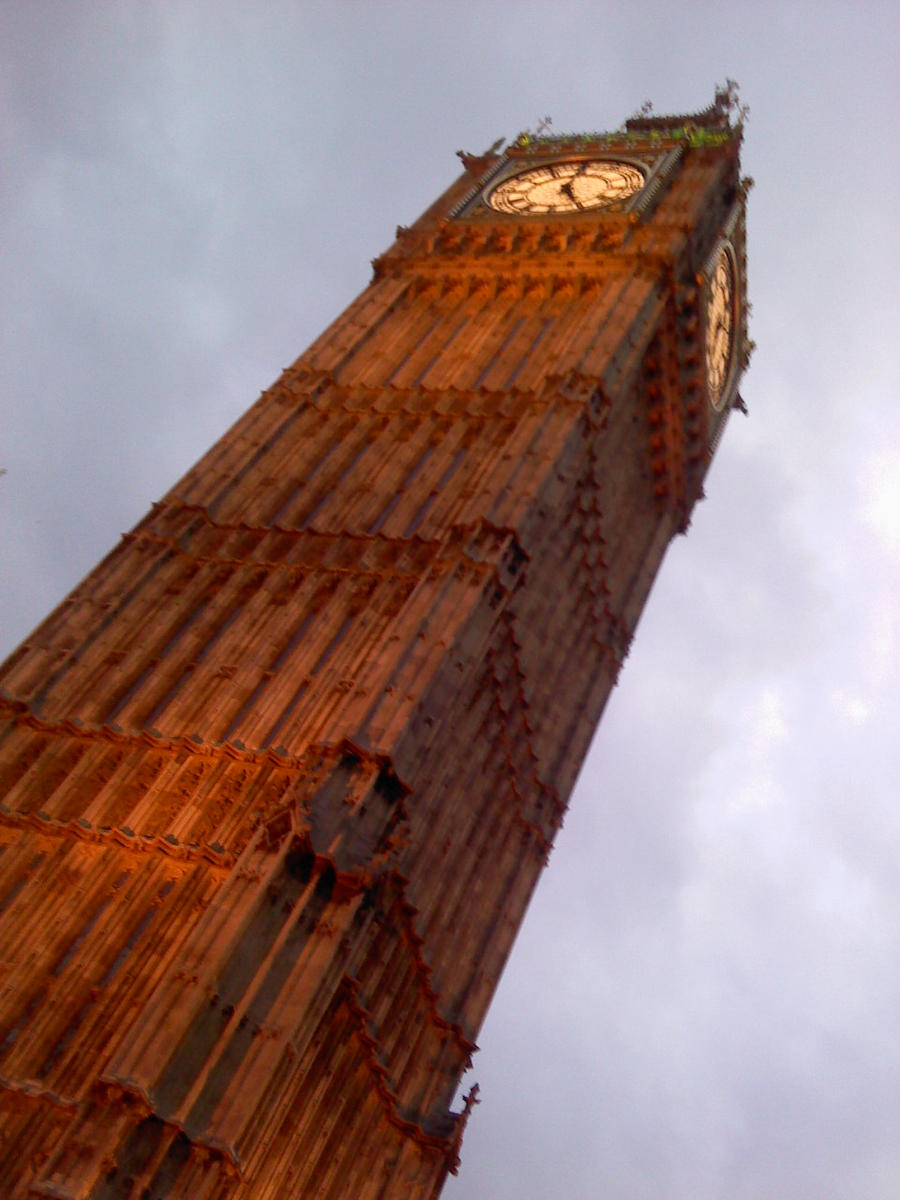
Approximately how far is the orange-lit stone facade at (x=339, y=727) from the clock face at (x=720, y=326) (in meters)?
3.18

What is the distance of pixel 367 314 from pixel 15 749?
903 inches

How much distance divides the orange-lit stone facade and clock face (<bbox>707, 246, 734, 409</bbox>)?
318 centimetres

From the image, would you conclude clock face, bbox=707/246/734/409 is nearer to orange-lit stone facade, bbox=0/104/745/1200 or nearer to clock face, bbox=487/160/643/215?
orange-lit stone facade, bbox=0/104/745/1200

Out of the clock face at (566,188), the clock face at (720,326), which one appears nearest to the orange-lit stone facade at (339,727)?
the clock face at (720,326)

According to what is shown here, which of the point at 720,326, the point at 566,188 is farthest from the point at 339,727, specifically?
the point at 566,188

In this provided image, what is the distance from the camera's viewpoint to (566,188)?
→ 53.2 meters

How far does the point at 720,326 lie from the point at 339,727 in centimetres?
3444

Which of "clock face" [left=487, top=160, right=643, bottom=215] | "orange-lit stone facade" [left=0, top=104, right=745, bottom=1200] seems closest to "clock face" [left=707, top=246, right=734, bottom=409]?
"orange-lit stone facade" [left=0, top=104, right=745, bottom=1200]

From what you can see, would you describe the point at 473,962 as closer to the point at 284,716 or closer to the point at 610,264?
the point at 284,716

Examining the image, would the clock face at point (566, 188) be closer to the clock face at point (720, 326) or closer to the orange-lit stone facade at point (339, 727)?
the orange-lit stone facade at point (339, 727)

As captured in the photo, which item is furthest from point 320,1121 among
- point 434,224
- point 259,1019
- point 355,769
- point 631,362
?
point 434,224

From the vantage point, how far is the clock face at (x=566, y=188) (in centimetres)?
5147

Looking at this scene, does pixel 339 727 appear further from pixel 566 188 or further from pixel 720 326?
pixel 566 188

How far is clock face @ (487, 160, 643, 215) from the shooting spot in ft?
169
